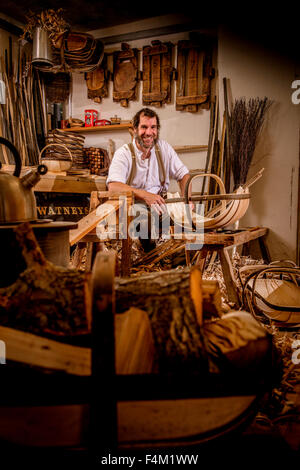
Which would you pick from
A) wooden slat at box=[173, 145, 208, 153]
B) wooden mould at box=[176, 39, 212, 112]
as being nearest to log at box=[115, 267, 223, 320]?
wooden slat at box=[173, 145, 208, 153]

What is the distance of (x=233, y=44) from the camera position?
14.6 ft

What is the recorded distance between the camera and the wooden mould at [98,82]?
596cm

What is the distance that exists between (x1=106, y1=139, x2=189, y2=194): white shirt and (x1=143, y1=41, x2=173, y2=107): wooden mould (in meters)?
1.35

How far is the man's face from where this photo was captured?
4.23 meters

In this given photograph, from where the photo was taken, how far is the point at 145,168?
4480mm

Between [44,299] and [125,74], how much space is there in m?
5.68

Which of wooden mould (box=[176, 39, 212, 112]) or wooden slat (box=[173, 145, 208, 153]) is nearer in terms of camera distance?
wooden mould (box=[176, 39, 212, 112])

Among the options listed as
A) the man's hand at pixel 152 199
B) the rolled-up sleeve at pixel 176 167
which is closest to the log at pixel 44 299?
the man's hand at pixel 152 199

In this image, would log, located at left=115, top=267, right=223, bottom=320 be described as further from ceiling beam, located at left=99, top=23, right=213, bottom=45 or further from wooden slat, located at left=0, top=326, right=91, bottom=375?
ceiling beam, located at left=99, top=23, right=213, bottom=45

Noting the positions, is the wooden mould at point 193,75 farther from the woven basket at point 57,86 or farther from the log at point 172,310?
the log at point 172,310

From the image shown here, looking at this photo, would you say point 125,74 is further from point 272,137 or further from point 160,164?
point 272,137

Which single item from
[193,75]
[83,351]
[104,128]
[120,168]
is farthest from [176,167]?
[83,351]
